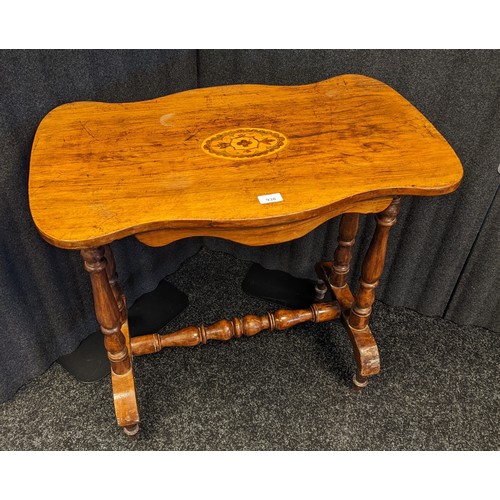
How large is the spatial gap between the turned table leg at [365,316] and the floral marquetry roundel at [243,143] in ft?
0.95

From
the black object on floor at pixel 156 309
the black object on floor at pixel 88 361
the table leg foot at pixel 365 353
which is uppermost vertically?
the table leg foot at pixel 365 353

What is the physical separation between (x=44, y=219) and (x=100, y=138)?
26cm

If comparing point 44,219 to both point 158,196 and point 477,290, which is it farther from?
point 477,290

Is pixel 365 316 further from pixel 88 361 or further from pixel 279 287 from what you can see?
pixel 88 361

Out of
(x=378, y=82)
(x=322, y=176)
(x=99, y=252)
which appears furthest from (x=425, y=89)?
(x=99, y=252)

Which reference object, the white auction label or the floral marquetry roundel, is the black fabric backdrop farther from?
the white auction label

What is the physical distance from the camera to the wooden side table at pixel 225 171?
0.75m

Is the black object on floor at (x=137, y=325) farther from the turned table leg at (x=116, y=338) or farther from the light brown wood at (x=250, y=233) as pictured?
the light brown wood at (x=250, y=233)

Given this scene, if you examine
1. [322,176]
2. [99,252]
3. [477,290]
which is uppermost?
[322,176]

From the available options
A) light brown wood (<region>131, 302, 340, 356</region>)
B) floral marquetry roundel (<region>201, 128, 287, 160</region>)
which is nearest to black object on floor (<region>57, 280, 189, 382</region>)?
light brown wood (<region>131, 302, 340, 356</region>)

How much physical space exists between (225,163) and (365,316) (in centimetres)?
54

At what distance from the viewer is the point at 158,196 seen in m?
0.77

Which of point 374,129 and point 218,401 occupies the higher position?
point 374,129

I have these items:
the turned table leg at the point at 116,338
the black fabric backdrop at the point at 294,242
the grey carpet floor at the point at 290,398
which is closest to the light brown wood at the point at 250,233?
the turned table leg at the point at 116,338
